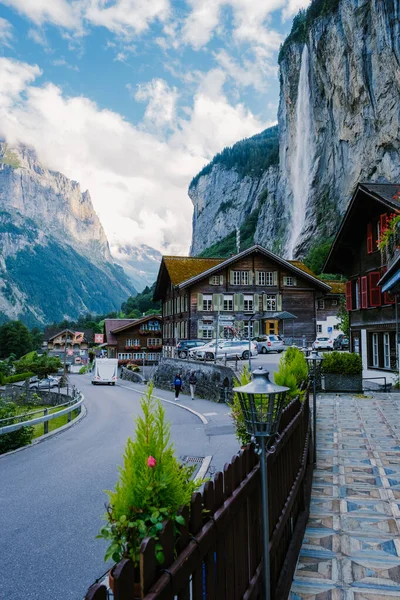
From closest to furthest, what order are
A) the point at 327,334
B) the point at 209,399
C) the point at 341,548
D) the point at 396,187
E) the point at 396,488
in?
the point at 341,548 < the point at 396,488 < the point at 396,187 < the point at 209,399 < the point at 327,334

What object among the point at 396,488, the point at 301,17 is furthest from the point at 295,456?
the point at 301,17

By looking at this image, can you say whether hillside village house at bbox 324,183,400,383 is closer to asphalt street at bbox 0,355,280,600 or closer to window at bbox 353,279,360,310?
window at bbox 353,279,360,310

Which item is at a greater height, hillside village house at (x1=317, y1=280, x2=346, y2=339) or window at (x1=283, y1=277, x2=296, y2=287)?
window at (x1=283, y1=277, x2=296, y2=287)

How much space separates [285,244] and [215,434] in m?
74.8

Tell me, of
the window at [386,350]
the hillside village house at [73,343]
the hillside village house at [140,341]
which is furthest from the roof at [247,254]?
the hillside village house at [73,343]

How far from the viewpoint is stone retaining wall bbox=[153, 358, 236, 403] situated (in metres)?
25.3

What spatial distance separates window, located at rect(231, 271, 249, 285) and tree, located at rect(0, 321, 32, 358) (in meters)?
76.8

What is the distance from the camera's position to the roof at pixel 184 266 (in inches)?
1766

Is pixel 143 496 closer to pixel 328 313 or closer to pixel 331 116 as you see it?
pixel 328 313

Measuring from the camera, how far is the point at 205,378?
29.0 m

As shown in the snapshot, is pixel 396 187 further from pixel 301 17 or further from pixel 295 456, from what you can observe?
pixel 301 17

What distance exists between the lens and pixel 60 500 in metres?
8.05

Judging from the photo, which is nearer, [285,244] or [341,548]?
[341,548]

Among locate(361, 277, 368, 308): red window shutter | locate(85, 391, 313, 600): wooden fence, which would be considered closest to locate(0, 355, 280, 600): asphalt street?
locate(85, 391, 313, 600): wooden fence
